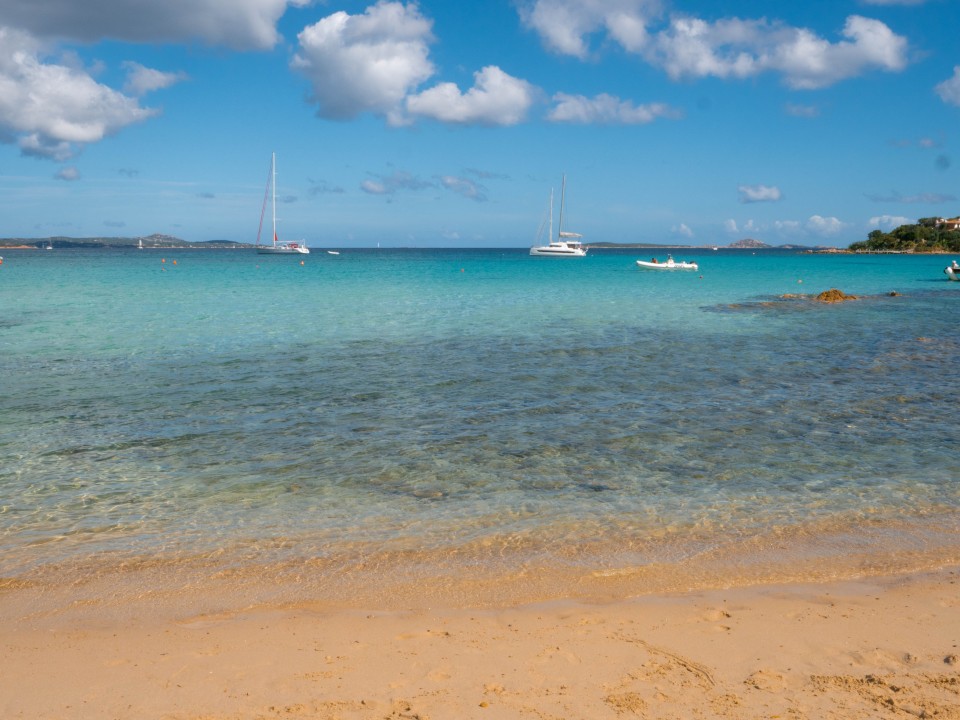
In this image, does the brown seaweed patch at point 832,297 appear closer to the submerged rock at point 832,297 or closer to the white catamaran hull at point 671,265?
the submerged rock at point 832,297

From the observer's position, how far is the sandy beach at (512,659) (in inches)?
197

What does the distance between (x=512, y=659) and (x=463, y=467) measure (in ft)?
17.3

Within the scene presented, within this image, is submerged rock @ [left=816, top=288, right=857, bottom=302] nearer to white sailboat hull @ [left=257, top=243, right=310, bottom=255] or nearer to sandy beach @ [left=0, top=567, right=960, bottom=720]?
sandy beach @ [left=0, top=567, right=960, bottom=720]

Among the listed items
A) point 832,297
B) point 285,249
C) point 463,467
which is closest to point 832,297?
point 832,297

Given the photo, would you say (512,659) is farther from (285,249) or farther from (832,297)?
(285,249)

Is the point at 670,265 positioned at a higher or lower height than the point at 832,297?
higher

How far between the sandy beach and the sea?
0.46 meters

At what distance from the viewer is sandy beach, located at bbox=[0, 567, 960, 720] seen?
4.99m

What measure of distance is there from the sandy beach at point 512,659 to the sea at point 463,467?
1.52 ft

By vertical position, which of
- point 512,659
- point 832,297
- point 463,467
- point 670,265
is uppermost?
point 670,265

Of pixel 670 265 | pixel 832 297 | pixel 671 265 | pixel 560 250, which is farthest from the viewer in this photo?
pixel 560 250

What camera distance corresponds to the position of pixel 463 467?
1083cm

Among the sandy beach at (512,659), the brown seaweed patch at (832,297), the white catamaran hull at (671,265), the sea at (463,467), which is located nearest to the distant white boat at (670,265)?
the white catamaran hull at (671,265)

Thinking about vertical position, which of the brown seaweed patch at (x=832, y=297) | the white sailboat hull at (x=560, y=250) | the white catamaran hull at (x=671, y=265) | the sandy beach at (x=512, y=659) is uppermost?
the white sailboat hull at (x=560, y=250)
